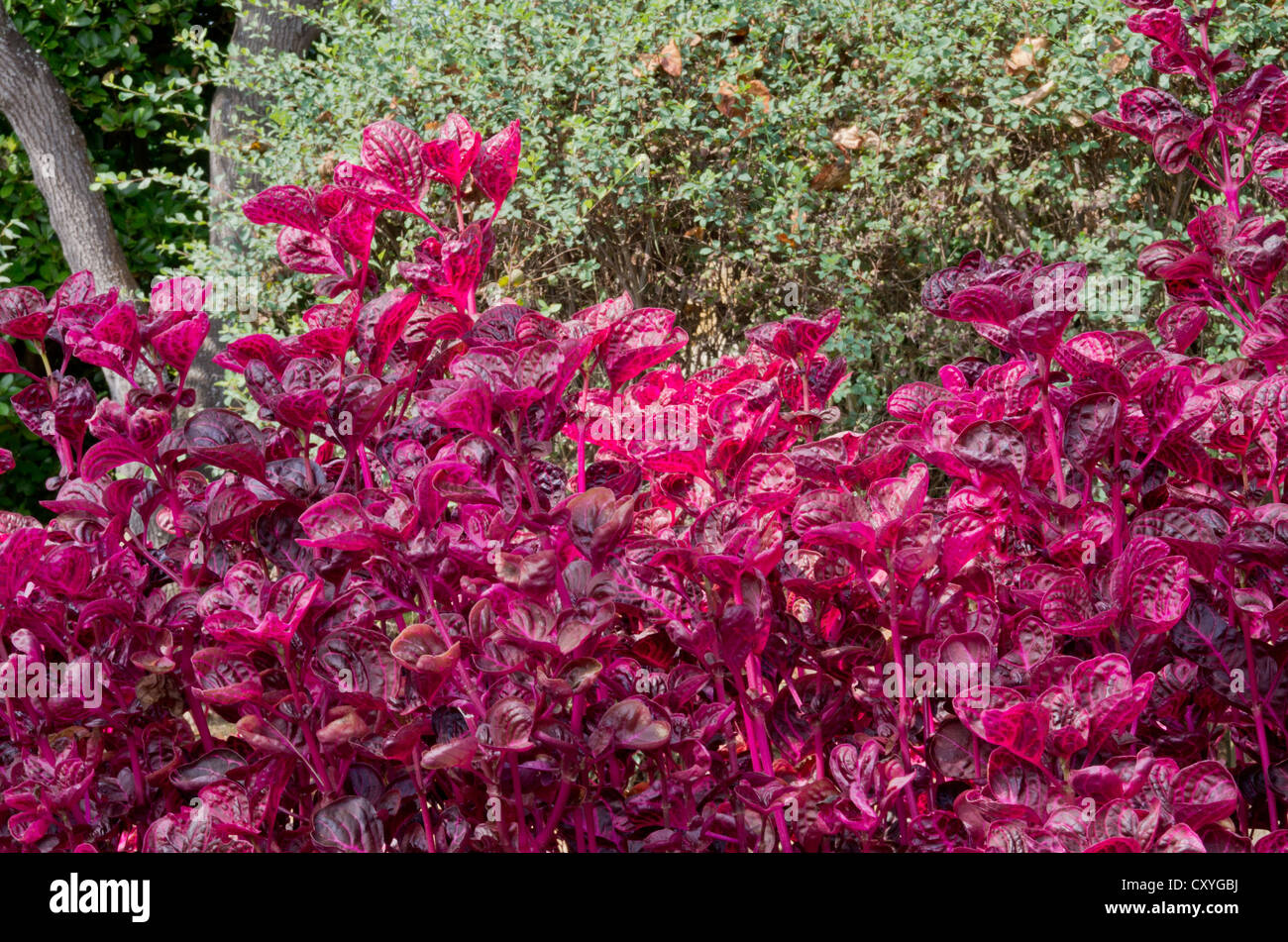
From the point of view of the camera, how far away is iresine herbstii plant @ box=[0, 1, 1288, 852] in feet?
3.92

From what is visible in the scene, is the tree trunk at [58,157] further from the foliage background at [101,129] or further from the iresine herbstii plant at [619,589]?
the iresine herbstii plant at [619,589]

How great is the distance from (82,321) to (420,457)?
48 centimetres

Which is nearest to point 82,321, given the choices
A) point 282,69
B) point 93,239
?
point 282,69

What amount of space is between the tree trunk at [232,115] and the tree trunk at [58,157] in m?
0.48

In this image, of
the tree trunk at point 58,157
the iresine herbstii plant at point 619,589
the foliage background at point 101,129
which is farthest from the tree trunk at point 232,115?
the iresine herbstii plant at point 619,589

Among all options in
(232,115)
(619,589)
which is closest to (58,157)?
(232,115)

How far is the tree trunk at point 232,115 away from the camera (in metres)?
5.71

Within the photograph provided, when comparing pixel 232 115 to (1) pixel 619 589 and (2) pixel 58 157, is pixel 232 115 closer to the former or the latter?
(2) pixel 58 157

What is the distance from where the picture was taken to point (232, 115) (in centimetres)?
568

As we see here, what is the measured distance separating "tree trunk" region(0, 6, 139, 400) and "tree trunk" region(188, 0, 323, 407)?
48 cm

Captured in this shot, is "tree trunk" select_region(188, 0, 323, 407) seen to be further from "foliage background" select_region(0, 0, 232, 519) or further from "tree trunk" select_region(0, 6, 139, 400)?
"tree trunk" select_region(0, 6, 139, 400)

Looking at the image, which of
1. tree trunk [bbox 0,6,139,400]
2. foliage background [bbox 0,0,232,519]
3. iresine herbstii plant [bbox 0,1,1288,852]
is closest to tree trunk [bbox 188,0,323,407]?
foliage background [bbox 0,0,232,519]

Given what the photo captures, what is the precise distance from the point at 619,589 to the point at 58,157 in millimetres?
5736
